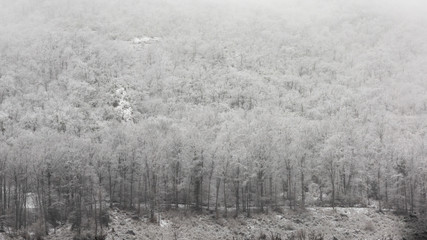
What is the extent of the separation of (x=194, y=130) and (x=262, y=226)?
28.0m

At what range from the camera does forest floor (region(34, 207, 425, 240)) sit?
6581cm

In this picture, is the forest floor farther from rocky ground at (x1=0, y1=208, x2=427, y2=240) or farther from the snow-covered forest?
the snow-covered forest

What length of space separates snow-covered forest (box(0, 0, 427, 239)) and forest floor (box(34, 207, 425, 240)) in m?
1.68

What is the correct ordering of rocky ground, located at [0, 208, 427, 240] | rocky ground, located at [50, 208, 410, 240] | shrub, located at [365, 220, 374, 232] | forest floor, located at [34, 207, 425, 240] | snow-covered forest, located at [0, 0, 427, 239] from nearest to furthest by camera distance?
rocky ground, located at [0, 208, 427, 240]
forest floor, located at [34, 207, 425, 240]
rocky ground, located at [50, 208, 410, 240]
shrub, located at [365, 220, 374, 232]
snow-covered forest, located at [0, 0, 427, 239]

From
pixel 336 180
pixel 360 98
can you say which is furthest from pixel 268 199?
pixel 360 98

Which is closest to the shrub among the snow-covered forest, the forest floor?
the forest floor

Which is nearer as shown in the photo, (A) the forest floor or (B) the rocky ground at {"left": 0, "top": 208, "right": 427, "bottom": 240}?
(B) the rocky ground at {"left": 0, "top": 208, "right": 427, "bottom": 240}

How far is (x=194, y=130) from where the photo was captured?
9294cm

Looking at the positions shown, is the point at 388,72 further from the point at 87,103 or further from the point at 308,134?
the point at 87,103

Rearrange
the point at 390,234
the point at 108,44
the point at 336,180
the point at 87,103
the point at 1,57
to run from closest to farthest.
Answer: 1. the point at 390,234
2. the point at 336,180
3. the point at 87,103
4. the point at 1,57
5. the point at 108,44

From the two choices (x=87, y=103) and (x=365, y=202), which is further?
(x=87, y=103)

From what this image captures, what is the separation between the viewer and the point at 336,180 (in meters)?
96.8

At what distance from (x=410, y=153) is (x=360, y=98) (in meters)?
60.5

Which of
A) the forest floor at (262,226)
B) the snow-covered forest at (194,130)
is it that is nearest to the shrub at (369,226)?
the forest floor at (262,226)
